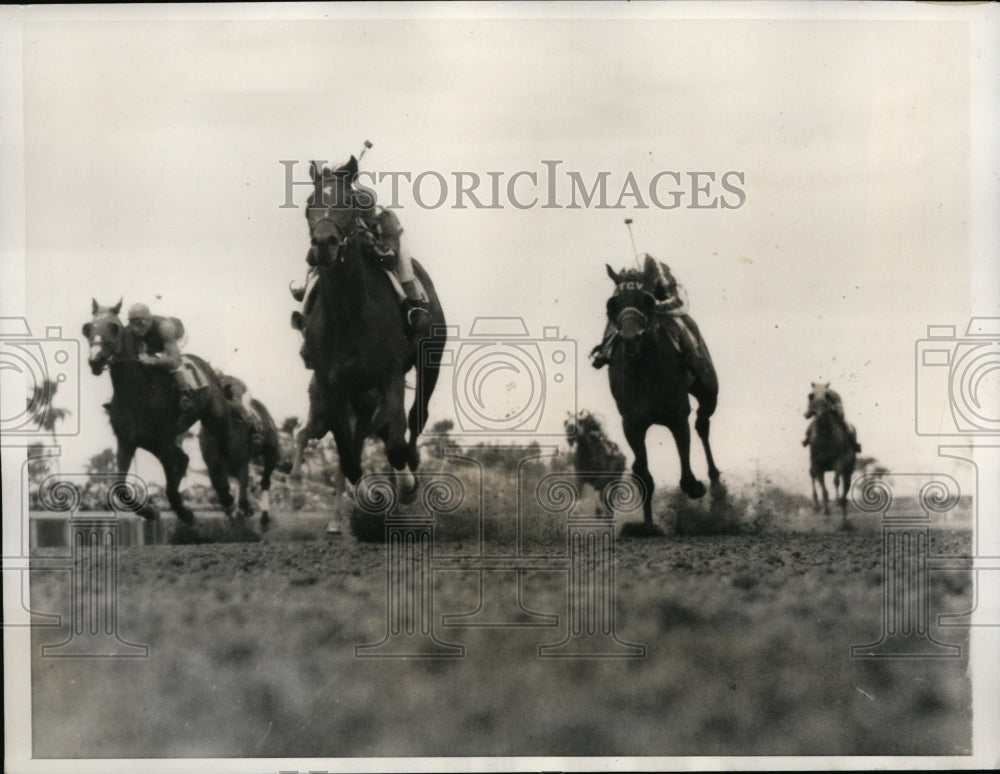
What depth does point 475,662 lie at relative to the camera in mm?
3963

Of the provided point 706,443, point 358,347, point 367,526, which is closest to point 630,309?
point 706,443

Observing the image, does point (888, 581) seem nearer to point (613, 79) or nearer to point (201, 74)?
point (613, 79)

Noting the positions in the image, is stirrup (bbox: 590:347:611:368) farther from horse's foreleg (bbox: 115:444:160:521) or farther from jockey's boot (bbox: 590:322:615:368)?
horse's foreleg (bbox: 115:444:160:521)

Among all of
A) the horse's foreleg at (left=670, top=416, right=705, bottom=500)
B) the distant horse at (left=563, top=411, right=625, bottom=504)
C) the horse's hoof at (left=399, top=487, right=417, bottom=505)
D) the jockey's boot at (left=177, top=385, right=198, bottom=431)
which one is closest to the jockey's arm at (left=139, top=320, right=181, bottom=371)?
the jockey's boot at (left=177, top=385, right=198, bottom=431)

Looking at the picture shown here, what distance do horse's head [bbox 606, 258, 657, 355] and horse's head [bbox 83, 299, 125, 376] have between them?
Result: 73.1 inches

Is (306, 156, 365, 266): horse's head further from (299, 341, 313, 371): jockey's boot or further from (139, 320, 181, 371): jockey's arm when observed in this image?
(139, 320, 181, 371): jockey's arm

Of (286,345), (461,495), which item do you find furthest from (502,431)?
(286,345)

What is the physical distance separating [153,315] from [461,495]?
1341mm

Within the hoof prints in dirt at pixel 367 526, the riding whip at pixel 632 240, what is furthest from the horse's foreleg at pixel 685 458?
the hoof prints in dirt at pixel 367 526

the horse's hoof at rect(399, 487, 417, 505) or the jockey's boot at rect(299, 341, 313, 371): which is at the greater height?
the jockey's boot at rect(299, 341, 313, 371)

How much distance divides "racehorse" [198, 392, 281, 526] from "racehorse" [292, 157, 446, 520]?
108 mm

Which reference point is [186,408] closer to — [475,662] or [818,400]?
[475,662]

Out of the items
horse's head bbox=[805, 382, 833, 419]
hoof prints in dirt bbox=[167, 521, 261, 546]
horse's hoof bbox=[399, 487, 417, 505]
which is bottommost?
hoof prints in dirt bbox=[167, 521, 261, 546]

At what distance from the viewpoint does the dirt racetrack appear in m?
3.96
